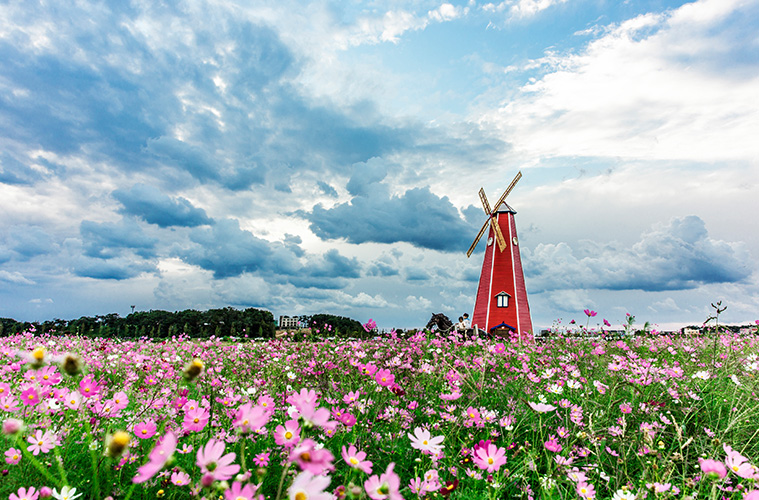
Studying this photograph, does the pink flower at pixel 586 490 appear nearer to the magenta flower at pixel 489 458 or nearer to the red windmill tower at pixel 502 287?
the magenta flower at pixel 489 458

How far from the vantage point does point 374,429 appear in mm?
3365

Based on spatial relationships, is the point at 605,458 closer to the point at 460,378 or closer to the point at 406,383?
the point at 460,378

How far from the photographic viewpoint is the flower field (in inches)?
52.2

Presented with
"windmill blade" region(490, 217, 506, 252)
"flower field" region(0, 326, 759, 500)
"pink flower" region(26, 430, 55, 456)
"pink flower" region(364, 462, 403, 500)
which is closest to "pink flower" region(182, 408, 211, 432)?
"flower field" region(0, 326, 759, 500)

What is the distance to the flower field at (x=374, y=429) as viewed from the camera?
1326 mm

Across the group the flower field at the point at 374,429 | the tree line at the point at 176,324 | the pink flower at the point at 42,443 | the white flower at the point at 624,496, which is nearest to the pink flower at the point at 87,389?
the flower field at the point at 374,429

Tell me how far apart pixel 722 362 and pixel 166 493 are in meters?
5.64

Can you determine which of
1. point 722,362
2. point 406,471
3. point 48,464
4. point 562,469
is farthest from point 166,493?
point 722,362

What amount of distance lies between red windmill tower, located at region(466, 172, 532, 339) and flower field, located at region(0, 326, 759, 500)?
48.1 ft

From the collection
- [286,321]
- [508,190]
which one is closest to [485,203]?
[508,190]

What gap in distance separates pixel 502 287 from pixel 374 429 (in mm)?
18531

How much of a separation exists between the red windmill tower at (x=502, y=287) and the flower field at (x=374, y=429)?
14663mm

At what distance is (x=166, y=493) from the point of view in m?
2.38

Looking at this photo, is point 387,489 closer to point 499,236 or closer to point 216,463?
point 216,463
